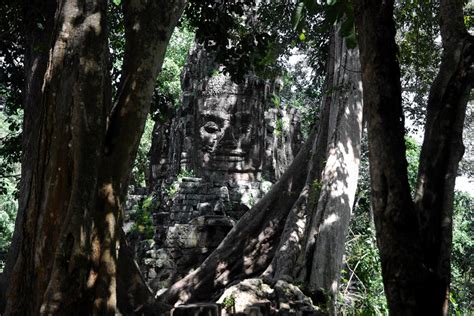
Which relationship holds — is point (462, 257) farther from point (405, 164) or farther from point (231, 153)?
point (405, 164)

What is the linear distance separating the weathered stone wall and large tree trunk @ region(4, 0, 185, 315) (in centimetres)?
667

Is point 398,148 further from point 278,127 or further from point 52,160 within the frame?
point 278,127

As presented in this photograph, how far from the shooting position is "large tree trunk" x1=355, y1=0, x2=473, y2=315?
1.98m

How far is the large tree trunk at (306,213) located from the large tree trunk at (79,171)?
2936 millimetres

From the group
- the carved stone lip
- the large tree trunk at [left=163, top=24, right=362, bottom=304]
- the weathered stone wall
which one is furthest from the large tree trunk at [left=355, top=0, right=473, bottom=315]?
the carved stone lip

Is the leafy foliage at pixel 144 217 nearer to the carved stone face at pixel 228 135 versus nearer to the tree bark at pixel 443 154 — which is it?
the carved stone face at pixel 228 135

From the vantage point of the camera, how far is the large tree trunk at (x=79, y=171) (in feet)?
9.66

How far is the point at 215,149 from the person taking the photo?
12.7 meters

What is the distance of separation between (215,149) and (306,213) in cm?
616

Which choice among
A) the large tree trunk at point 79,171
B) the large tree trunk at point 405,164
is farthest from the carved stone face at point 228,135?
the large tree trunk at point 405,164

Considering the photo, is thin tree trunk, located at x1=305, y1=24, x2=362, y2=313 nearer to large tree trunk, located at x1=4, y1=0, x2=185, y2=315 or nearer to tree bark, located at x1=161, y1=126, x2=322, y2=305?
tree bark, located at x1=161, y1=126, x2=322, y2=305

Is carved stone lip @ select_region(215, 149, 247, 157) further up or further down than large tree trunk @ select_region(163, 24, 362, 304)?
further up

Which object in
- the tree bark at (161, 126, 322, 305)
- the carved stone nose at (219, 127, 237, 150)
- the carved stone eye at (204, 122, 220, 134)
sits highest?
the carved stone eye at (204, 122, 220, 134)

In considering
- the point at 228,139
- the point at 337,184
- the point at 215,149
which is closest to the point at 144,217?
the point at 215,149
